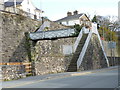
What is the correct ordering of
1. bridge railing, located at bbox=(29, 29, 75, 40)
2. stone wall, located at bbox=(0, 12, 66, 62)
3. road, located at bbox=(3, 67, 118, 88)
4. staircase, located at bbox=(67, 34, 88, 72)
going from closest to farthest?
1. road, located at bbox=(3, 67, 118, 88)
2. stone wall, located at bbox=(0, 12, 66, 62)
3. bridge railing, located at bbox=(29, 29, 75, 40)
4. staircase, located at bbox=(67, 34, 88, 72)

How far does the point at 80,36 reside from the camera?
3338cm

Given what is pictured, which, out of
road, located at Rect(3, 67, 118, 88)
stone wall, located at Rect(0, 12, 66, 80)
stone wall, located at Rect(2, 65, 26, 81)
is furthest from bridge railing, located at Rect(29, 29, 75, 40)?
road, located at Rect(3, 67, 118, 88)

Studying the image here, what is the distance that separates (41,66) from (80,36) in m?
11.6

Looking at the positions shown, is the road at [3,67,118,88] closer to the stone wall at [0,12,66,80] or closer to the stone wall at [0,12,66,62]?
the stone wall at [0,12,66,80]

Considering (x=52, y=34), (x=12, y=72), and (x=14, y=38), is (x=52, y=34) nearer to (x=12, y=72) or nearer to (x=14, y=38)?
(x=14, y=38)

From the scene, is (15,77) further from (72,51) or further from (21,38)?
(72,51)

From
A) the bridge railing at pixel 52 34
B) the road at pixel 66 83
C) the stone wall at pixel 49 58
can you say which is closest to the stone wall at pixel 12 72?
the road at pixel 66 83

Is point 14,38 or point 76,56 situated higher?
point 14,38

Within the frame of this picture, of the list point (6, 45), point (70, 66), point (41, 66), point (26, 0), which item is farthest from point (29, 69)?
point (26, 0)

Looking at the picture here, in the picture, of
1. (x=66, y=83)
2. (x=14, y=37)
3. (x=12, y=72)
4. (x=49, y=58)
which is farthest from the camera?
(x=49, y=58)

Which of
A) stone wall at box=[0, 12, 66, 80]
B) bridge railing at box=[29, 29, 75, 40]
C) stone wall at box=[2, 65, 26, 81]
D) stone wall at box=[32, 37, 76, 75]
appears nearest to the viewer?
stone wall at box=[2, 65, 26, 81]

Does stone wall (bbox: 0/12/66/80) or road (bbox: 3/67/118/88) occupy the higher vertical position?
stone wall (bbox: 0/12/66/80)

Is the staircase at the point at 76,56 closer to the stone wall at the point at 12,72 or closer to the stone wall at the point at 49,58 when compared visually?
the stone wall at the point at 49,58

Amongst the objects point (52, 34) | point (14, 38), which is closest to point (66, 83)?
point (52, 34)
